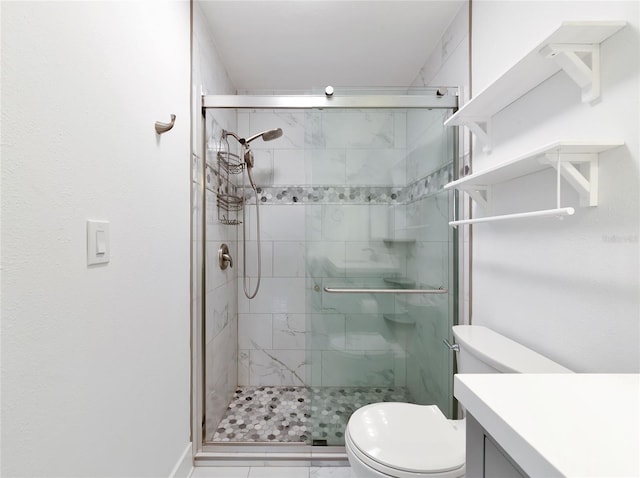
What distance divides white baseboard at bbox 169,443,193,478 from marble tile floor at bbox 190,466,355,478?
6 cm

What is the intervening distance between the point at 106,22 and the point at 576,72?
1.27 m

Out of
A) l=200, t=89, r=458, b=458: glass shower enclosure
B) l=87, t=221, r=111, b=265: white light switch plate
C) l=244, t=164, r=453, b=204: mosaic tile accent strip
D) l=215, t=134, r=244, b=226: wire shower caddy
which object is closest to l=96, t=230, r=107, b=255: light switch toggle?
l=87, t=221, r=111, b=265: white light switch plate

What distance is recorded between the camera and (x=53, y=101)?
2.30 ft

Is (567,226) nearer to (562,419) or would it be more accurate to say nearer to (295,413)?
(562,419)

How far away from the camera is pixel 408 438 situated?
112 cm

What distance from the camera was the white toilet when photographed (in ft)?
3.25

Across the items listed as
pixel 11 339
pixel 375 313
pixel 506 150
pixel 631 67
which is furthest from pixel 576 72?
pixel 11 339

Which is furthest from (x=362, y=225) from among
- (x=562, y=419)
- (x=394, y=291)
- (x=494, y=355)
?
(x=562, y=419)

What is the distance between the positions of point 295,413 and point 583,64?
7.22 ft

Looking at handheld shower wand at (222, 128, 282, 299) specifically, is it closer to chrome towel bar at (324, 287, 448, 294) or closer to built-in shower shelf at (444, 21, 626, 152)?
chrome towel bar at (324, 287, 448, 294)

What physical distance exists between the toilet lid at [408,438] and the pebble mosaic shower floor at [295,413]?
40 cm

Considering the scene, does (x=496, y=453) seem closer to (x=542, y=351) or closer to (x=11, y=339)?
(x=542, y=351)

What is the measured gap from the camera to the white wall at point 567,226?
762 millimetres

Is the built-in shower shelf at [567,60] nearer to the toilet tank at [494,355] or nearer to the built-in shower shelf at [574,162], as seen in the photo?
the built-in shower shelf at [574,162]
